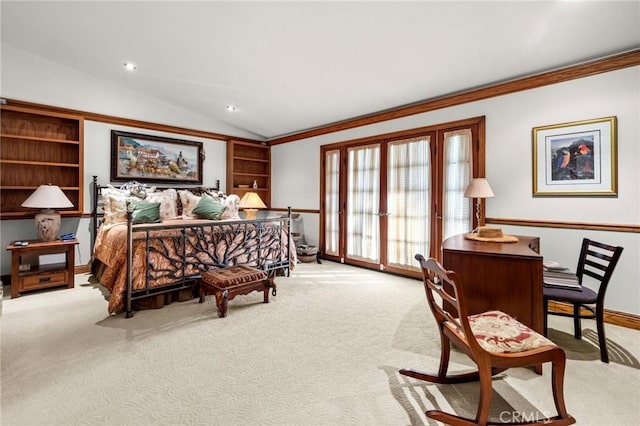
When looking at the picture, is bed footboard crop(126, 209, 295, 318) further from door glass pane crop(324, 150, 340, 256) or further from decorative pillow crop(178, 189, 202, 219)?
decorative pillow crop(178, 189, 202, 219)

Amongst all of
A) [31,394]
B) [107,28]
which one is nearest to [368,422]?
[31,394]

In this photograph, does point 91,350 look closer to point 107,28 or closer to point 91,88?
point 107,28

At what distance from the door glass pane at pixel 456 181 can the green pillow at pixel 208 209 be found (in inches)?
134

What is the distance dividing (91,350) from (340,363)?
186 centimetres

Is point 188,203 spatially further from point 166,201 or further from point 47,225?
point 47,225

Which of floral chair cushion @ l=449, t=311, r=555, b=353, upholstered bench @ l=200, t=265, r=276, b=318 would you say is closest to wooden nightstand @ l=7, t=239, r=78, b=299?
upholstered bench @ l=200, t=265, r=276, b=318

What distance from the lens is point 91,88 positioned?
14.8 feet

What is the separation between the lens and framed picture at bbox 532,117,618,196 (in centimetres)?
283

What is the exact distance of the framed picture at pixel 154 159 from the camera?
484cm

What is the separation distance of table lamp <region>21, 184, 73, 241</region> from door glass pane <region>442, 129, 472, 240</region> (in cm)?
488

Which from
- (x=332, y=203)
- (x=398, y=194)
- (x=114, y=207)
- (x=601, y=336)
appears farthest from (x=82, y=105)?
(x=601, y=336)

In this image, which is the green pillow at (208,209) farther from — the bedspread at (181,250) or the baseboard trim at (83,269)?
the baseboard trim at (83,269)

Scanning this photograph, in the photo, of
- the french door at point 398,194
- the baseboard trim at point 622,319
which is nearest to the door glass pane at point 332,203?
the french door at point 398,194
